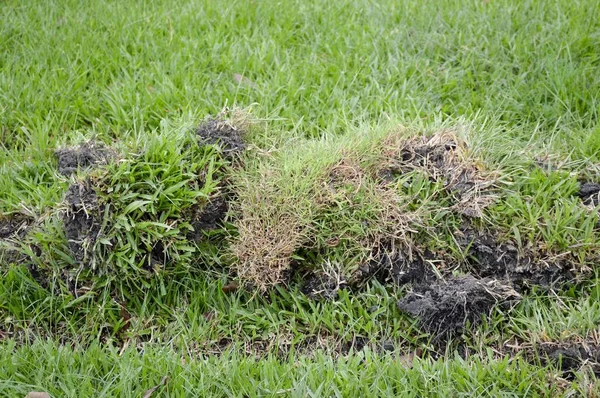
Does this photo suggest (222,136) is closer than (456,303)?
No

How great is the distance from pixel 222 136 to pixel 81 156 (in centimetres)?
78

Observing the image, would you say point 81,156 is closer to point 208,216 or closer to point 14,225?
point 14,225

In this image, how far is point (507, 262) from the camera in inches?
138

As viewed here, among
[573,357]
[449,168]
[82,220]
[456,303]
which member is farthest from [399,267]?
[82,220]

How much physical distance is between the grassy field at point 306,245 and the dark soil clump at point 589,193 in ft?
0.04

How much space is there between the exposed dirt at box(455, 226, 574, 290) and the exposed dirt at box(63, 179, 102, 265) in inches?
70.3

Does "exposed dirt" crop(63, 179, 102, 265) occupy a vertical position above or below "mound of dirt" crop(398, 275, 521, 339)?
above

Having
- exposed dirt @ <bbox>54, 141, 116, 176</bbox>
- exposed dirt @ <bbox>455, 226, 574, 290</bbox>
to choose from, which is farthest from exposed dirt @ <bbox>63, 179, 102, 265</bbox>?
exposed dirt @ <bbox>455, 226, 574, 290</bbox>

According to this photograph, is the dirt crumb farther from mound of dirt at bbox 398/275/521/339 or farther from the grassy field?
mound of dirt at bbox 398/275/521/339

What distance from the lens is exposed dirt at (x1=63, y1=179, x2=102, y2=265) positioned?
343 cm

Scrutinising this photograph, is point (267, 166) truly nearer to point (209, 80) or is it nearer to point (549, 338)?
point (209, 80)

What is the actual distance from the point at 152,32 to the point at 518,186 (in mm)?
2925

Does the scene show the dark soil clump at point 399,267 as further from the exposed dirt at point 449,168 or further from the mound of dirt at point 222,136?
the mound of dirt at point 222,136

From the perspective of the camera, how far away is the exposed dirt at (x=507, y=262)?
347 centimetres
